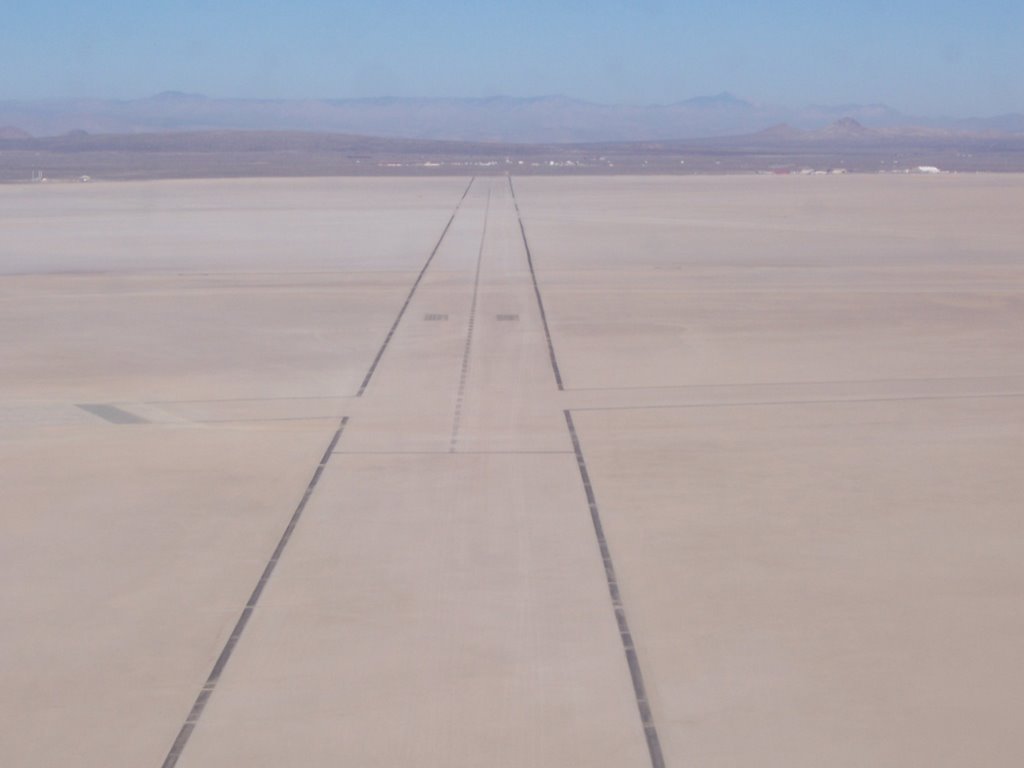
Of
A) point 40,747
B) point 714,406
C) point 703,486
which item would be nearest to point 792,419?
point 714,406

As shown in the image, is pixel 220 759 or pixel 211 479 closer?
pixel 220 759

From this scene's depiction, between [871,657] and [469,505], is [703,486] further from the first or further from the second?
[871,657]

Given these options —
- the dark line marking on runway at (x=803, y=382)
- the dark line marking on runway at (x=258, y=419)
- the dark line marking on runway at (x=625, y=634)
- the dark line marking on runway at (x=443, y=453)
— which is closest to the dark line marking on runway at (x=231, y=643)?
the dark line marking on runway at (x=443, y=453)

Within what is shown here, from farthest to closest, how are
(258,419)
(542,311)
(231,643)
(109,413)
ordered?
Answer: (542,311) → (109,413) → (258,419) → (231,643)

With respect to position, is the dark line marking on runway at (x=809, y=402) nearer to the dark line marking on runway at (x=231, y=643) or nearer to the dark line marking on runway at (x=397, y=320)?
the dark line marking on runway at (x=397, y=320)

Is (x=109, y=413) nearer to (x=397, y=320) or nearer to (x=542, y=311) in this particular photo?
(x=397, y=320)

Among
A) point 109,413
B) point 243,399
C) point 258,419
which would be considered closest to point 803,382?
point 258,419
